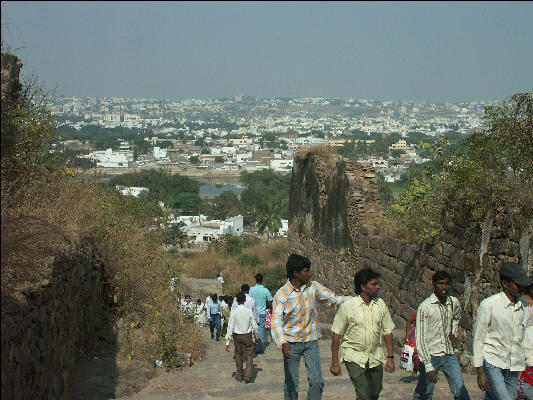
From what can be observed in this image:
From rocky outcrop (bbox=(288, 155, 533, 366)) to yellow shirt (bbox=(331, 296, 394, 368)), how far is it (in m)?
2.08

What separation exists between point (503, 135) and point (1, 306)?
18.3 ft

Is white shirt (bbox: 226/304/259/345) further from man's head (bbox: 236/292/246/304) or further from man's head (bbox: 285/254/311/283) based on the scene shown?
man's head (bbox: 285/254/311/283)

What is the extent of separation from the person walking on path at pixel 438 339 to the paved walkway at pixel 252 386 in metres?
1.13

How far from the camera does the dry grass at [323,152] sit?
533 inches

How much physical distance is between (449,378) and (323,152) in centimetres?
926

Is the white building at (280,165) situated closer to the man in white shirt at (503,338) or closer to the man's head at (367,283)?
the man's head at (367,283)

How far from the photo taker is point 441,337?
15.9ft

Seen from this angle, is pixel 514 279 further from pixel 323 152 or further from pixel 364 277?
pixel 323 152

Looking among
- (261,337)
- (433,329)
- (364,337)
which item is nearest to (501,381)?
(433,329)

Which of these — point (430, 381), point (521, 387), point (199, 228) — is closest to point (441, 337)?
point (430, 381)

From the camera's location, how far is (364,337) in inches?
183

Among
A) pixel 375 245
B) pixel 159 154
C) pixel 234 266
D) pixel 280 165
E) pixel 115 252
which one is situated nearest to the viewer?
pixel 115 252

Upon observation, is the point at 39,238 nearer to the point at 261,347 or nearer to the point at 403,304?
the point at 261,347

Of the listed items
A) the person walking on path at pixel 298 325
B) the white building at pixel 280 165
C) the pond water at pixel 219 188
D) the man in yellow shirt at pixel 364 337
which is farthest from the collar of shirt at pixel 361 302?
the white building at pixel 280 165
